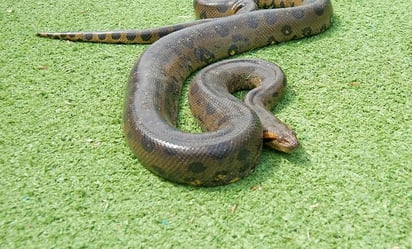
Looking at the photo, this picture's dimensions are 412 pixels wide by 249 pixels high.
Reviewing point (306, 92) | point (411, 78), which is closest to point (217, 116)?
point (306, 92)

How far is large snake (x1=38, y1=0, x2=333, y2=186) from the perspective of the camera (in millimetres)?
3454

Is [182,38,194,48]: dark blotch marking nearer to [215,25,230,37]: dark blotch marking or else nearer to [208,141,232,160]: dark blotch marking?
[215,25,230,37]: dark blotch marking

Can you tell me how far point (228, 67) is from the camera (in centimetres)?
Result: 484

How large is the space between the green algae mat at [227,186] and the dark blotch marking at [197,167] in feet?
0.59

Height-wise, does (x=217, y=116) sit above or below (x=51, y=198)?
above

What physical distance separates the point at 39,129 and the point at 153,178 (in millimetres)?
1363

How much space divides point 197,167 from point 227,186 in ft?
0.99

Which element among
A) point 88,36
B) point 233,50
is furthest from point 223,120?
point 88,36

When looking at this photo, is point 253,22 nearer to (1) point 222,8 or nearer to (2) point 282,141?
(1) point 222,8

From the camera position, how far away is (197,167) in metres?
3.40

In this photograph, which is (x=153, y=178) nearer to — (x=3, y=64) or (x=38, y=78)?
(x=38, y=78)

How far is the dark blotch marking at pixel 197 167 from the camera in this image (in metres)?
3.39

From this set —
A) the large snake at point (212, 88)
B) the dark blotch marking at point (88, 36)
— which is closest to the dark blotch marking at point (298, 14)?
the large snake at point (212, 88)

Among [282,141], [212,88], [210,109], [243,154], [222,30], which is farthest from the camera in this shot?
[222,30]
